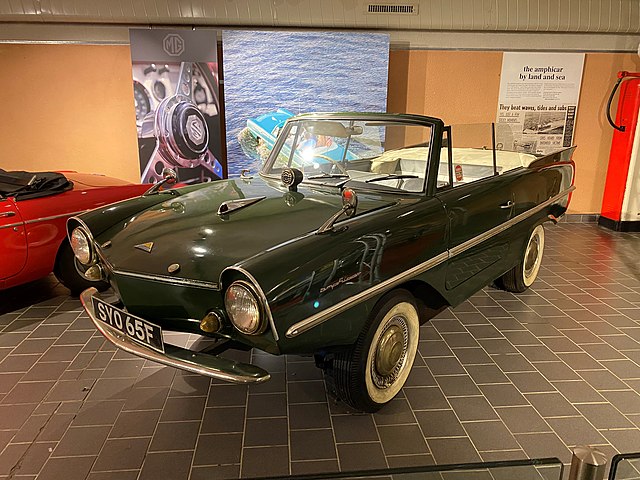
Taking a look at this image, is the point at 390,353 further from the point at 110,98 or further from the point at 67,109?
the point at 67,109

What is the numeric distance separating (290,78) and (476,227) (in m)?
3.90

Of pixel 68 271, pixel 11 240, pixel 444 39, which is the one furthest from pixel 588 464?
pixel 444 39

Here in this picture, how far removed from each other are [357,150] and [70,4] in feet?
15.0

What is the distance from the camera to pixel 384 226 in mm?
2715

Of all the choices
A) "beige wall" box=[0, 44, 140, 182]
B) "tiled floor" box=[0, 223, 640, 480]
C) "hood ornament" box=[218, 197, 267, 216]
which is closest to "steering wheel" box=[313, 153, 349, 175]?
"hood ornament" box=[218, 197, 267, 216]

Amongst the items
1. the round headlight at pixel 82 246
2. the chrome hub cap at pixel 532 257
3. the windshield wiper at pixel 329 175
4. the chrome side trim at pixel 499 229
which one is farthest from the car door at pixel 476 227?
the round headlight at pixel 82 246

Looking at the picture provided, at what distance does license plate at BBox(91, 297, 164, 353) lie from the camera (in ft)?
8.03

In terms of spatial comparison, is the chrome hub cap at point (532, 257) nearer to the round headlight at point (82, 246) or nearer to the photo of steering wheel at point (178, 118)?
the round headlight at point (82, 246)

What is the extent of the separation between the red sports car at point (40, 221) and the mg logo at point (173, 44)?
2.38 m

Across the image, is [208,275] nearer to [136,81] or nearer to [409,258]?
[409,258]

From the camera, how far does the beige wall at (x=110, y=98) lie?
6461mm

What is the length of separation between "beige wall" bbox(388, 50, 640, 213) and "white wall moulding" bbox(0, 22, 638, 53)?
0.09m

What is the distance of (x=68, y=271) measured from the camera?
14.3 feet

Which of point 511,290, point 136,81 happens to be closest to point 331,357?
point 511,290
